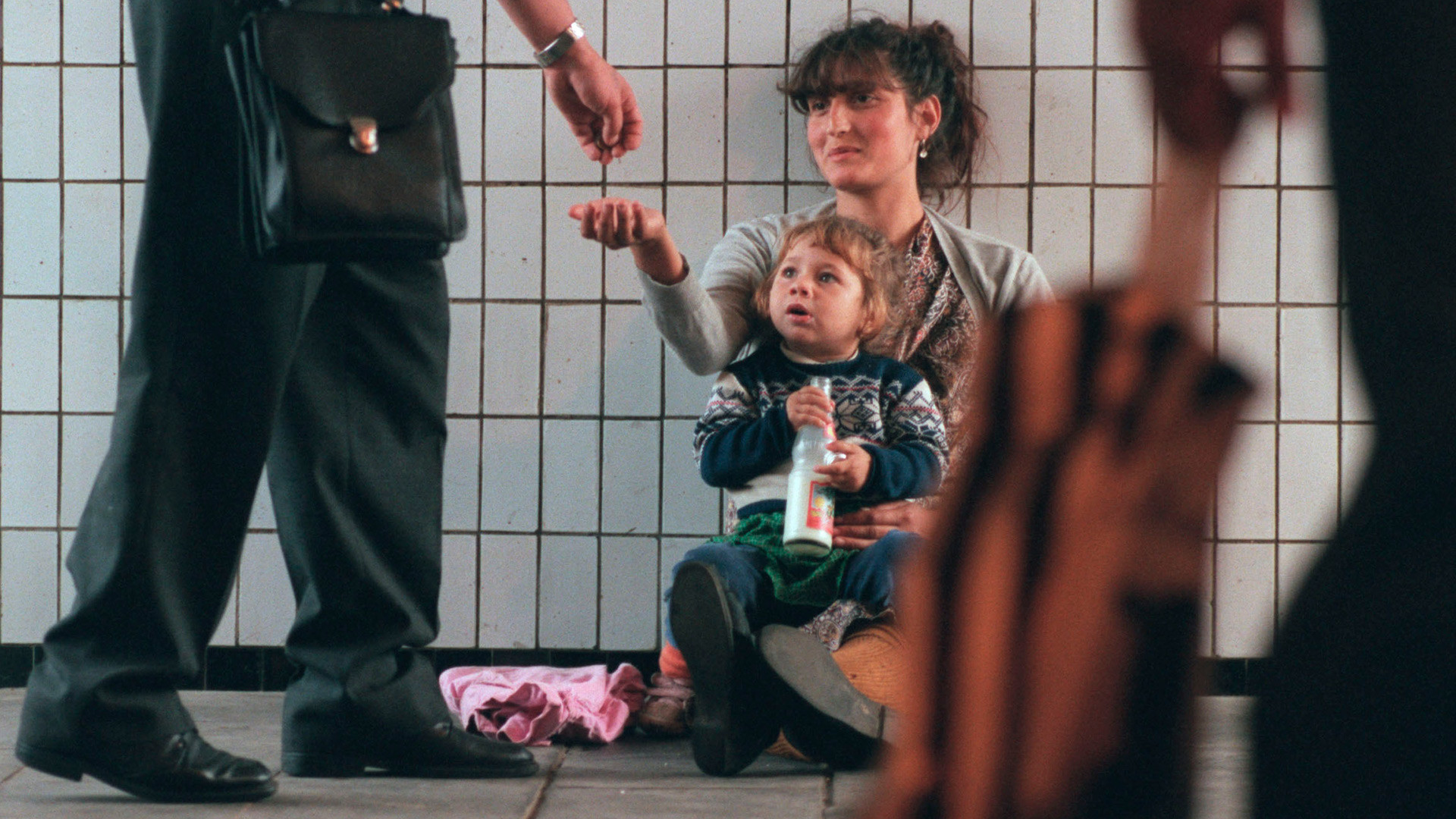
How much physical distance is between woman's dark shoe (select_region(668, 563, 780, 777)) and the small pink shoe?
34cm

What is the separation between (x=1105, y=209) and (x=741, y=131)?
76cm

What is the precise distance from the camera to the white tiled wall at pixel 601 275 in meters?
2.68

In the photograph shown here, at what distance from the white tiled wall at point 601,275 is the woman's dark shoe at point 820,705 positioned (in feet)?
2.71

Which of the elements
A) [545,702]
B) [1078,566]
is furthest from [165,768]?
[1078,566]

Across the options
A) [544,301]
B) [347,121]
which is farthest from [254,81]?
[544,301]

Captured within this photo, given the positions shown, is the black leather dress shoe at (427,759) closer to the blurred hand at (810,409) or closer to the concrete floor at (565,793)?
the concrete floor at (565,793)

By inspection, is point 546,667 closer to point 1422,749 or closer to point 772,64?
point 772,64

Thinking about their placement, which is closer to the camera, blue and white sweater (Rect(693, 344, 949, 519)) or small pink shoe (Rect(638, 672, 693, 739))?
blue and white sweater (Rect(693, 344, 949, 519))

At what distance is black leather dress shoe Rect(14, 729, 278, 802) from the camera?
1.65 m

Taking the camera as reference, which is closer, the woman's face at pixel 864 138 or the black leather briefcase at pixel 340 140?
the black leather briefcase at pixel 340 140

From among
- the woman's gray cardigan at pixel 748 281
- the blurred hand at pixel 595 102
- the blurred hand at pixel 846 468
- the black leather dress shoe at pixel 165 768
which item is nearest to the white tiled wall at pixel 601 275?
the woman's gray cardigan at pixel 748 281

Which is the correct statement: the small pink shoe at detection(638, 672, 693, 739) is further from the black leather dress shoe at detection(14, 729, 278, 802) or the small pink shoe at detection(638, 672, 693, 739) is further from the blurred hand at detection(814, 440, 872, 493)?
the black leather dress shoe at detection(14, 729, 278, 802)

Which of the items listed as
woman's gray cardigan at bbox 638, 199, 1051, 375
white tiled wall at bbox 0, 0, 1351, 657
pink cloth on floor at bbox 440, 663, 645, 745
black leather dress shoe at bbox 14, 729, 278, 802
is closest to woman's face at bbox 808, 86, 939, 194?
woman's gray cardigan at bbox 638, 199, 1051, 375

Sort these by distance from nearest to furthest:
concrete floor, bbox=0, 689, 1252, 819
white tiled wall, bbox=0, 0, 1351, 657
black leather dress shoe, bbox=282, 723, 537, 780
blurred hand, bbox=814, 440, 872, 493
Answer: concrete floor, bbox=0, 689, 1252, 819 → black leather dress shoe, bbox=282, 723, 537, 780 → blurred hand, bbox=814, 440, 872, 493 → white tiled wall, bbox=0, 0, 1351, 657
